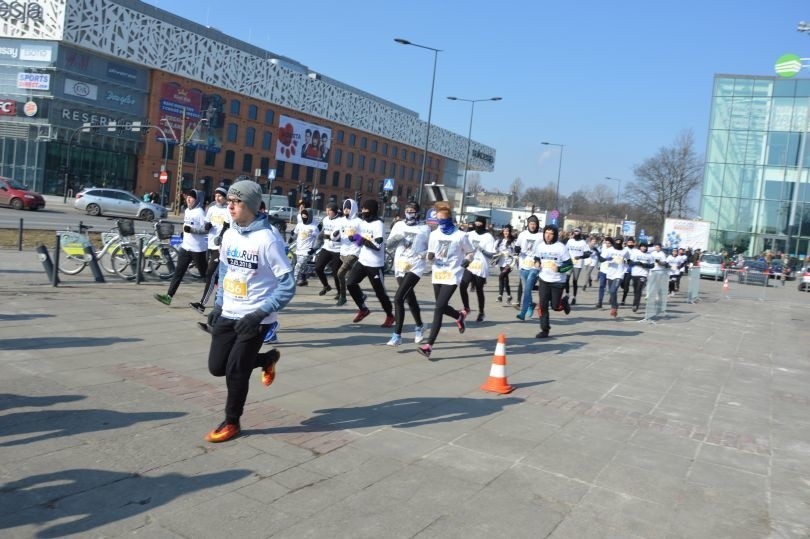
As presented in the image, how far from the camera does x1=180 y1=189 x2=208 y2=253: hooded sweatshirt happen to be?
32.9ft

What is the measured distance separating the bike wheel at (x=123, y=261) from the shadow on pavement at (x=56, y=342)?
5671mm

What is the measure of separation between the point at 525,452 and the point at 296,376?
2684mm

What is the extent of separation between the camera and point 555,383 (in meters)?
7.63

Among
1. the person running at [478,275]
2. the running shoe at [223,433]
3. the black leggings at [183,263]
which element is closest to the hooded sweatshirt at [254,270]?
the running shoe at [223,433]

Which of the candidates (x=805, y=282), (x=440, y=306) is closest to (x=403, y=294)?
(x=440, y=306)

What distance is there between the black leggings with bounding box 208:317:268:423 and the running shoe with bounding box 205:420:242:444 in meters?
0.04

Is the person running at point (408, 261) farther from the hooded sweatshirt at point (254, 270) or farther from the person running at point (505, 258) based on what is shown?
the person running at point (505, 258)

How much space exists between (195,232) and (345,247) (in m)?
2.80

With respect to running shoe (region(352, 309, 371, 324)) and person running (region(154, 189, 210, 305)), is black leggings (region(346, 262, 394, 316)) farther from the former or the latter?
person running (region(154, 189, 210, 305))

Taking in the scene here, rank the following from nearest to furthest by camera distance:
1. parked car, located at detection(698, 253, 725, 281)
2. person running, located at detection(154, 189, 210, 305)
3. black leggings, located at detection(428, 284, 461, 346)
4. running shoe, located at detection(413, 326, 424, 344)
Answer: black leggings, located at detection(428, 284, 461, 346)
running shoe, located at detection(413, 326, 424, 344)
person running, located at detection(154, 189, 210, 305)
parked car, located at detection(698, 253, 725, 281)

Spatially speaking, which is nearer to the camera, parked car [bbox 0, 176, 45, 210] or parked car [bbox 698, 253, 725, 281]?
parked car [bbox 0, 176, 45, 210]

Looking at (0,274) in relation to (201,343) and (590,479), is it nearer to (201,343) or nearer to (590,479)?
(201,343)

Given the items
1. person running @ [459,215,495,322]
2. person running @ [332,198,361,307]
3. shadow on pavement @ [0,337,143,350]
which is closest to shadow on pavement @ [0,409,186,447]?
shadow on pavement @ [0,337,143,350]

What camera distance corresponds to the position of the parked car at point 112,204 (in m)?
34.0
